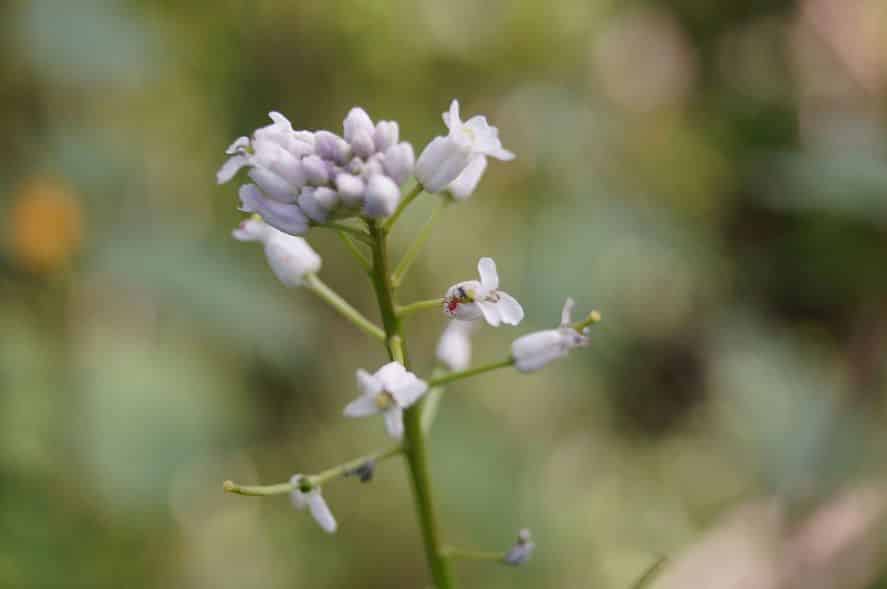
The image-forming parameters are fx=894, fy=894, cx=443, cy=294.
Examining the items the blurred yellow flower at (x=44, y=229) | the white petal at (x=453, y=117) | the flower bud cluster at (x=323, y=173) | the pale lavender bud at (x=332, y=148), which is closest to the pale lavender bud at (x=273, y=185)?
the flower bud cluster at (x=323, y=173)

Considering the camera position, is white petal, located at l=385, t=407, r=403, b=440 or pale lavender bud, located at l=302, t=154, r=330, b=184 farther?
pale lavender bud, located at l=302, t=154, r=330, b=184

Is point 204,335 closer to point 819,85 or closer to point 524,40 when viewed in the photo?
point 524,40

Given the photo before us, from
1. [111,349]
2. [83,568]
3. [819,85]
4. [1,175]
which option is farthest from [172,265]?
[819,85]

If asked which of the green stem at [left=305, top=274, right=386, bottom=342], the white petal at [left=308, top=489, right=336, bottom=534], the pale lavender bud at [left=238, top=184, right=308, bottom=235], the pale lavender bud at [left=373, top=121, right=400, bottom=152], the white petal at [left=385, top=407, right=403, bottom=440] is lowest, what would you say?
the white petal at [left=308, top=489, right=336, bottom=534]

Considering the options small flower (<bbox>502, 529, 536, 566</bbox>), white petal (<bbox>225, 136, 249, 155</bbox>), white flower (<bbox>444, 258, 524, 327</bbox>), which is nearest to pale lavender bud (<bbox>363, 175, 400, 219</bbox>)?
white flower (<bbox>444, 258, 524, 327</bbox>)

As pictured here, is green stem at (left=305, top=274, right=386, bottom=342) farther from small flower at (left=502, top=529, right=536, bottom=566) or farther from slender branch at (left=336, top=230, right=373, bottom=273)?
small flower at (left=502, top=529, right=536, bottom=566)

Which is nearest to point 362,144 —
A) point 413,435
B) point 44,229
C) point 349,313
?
point 349,313

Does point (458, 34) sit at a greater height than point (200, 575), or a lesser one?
greater

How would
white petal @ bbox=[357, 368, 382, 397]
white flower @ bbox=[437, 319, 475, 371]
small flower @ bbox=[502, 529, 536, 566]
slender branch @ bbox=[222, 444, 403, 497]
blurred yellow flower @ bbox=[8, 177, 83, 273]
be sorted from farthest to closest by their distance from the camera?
blurred yellow flower @ bbox=[8, 177, 83, 273], white flower @ bbox=[437, 319, 475, 371], small flower @ bbox=[502, 529, 536, 566], slender branch @ bbox=[222, 444, 403, 497], white petal @ bbox=[357, 368, 382, 397]
